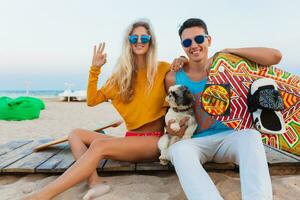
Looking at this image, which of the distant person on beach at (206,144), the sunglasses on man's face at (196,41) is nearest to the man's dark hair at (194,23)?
the distant person on beach at (206,144)

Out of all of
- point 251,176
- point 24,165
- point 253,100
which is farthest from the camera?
point 24,165

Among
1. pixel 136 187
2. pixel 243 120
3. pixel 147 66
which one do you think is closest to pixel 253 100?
pixel 243 120

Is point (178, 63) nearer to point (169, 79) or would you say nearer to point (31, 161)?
point (169, 79)

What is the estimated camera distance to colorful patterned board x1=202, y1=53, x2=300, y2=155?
2703 millimetres

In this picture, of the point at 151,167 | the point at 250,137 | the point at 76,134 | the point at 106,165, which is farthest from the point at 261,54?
the point at 76,134

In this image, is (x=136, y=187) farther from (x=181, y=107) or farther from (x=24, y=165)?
(x=24, y=165)

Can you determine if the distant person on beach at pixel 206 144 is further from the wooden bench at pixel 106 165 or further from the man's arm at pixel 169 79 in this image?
the wooden bench at pixel 106 165

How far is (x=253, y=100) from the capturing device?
2613 mm

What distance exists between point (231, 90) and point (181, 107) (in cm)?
50

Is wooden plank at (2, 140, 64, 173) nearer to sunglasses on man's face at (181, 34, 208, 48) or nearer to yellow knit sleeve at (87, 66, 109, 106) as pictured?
yellow knit sleeve at (87, 66, 109, 106)

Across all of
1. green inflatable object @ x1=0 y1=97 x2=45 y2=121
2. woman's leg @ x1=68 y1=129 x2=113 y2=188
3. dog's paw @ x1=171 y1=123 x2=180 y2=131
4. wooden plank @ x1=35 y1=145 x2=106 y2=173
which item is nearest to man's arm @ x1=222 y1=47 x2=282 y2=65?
dog's paw @ x1=171 y1=123 x2=180 y2=131

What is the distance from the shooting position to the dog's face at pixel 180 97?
2627mm

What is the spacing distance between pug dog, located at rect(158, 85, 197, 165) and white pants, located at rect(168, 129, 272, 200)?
0.66ft

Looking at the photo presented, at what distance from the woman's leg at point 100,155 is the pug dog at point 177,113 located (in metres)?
0.11
